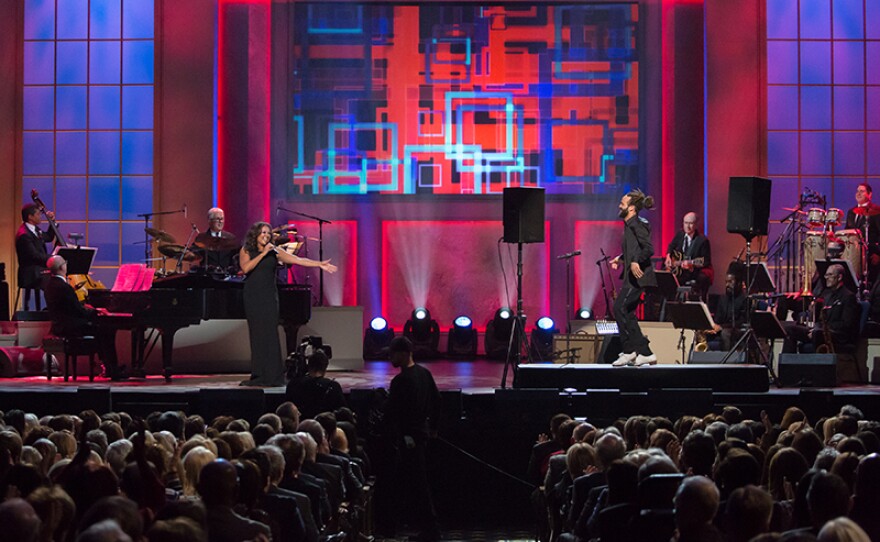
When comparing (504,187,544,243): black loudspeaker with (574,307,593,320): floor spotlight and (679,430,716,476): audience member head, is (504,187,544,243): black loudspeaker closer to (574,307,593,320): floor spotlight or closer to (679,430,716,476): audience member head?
(574,307,593,320): floor spotlight

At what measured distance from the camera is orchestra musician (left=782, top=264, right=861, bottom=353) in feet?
37.0

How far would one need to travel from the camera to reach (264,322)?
989 centimetres

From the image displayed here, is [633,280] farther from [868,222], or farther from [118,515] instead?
[118,515]

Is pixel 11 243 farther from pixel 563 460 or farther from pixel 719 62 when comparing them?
pixel 563 460

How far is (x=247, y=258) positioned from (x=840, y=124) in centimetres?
874

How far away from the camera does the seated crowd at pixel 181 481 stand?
3314 mm

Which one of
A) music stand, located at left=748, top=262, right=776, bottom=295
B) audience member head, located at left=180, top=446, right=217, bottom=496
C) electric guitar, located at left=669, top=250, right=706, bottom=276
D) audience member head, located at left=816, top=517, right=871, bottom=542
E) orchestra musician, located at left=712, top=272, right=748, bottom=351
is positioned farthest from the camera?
electric guitar, located at left=669, top=250, right=706, bottom=276

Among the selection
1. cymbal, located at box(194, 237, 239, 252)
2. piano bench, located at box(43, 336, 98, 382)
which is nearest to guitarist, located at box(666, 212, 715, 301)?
cymbal, located at box(194, 237, 239, 252)

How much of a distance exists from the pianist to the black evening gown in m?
1.65

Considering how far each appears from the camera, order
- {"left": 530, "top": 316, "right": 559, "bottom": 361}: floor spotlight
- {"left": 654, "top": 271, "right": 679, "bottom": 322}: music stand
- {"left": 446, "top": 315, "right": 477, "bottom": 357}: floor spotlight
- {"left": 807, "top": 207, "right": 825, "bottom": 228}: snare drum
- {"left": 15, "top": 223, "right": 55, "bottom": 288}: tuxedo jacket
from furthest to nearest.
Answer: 1. {"left": 446, "top": 315, "right": 477, "bottom": 357}: floor spotlight
2. {"left": 530, "top": 316, "right": 559, "bottom": 361}: floor spotlight
3. {"left": 807, "top": 207, "right": 825, "bottom": 228}: snare drum
4. {"left": 15, "top": 223, "right": 55, "bottom": 288}: tuxedo jacket
5. {"left": 654, "top": 271, "right": 679, "bottom": 322}: music stand

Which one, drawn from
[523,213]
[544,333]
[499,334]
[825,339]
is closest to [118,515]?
[523,213]

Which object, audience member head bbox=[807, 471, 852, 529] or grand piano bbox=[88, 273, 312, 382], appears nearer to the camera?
audience member head bbox=[807, 471, 852, 529]

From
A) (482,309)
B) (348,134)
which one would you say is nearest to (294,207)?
(348,134)

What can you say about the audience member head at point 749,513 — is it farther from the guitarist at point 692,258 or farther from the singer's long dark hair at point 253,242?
the guitarist at point 692,258
